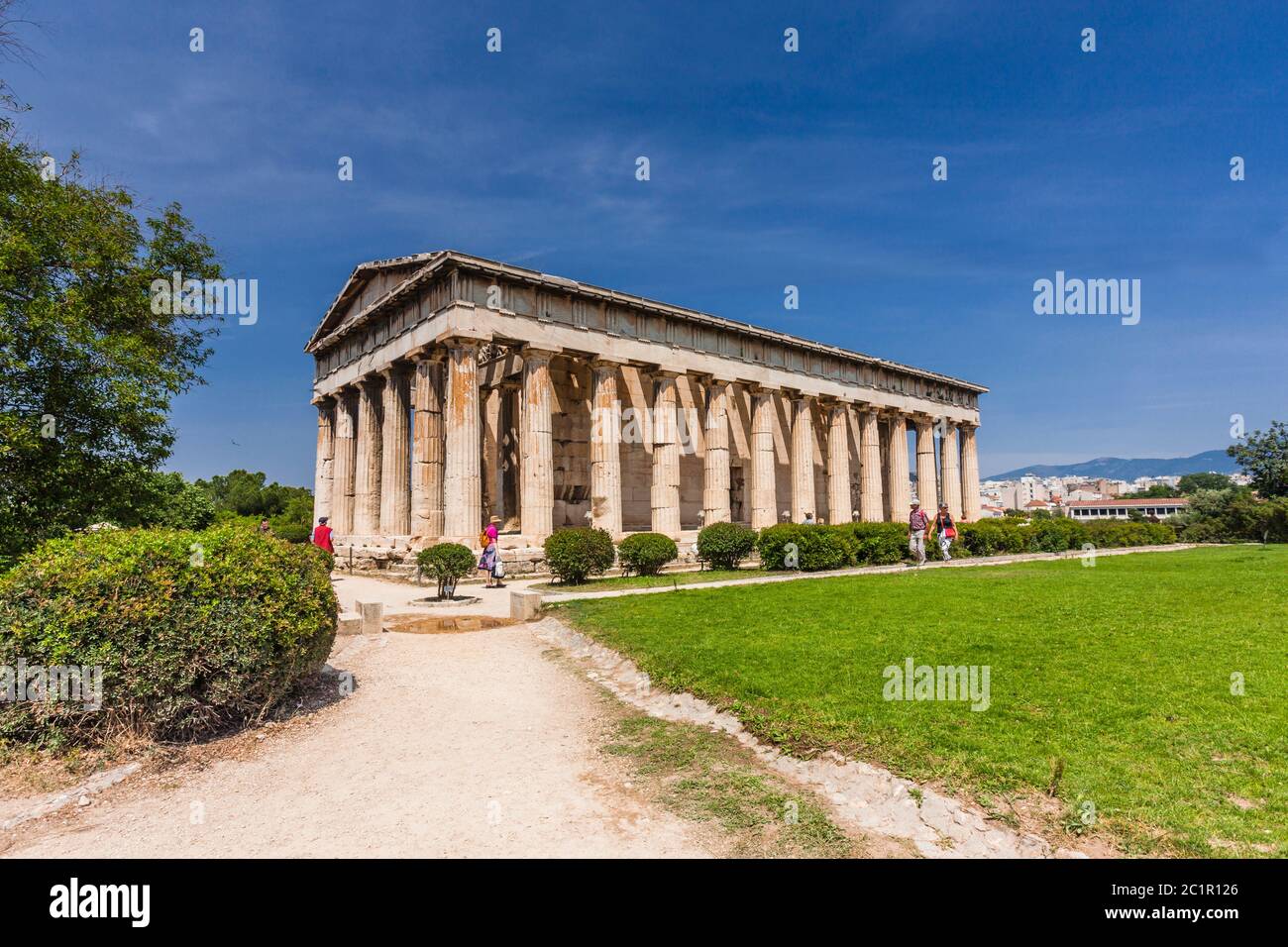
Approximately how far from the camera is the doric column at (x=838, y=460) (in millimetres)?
35531

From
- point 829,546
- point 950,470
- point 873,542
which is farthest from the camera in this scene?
point 950,470

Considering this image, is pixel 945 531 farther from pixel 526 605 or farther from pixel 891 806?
pixel 891 806

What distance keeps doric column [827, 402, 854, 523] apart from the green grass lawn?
2185 cm

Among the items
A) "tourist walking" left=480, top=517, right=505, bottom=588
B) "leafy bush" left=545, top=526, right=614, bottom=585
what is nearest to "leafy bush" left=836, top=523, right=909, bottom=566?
"leafy bush" left=545, top=526, right=614, bottom=585

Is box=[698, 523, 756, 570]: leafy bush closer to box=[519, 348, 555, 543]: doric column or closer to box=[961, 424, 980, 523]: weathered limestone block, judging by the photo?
box=[519, 348, 555, 543]: doric column

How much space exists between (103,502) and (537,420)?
1312cm

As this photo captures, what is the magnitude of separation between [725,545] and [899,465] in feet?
78.0

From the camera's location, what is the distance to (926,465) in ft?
136

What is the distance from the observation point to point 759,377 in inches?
1238

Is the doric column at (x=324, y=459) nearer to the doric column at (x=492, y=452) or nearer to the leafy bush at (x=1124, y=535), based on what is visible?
the doric column at (x=492, y=452)

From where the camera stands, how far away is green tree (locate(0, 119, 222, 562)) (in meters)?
10.3

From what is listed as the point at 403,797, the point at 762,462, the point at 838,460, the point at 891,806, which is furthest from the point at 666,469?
the point at 891,806
